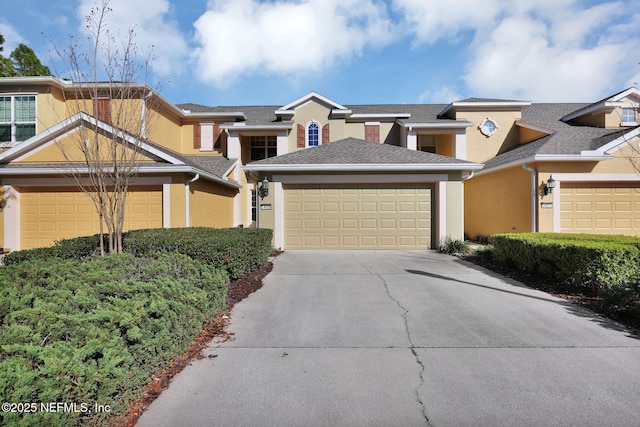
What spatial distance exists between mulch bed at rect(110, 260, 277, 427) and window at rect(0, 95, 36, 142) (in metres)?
14.7

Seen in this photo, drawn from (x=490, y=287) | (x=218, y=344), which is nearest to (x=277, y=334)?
(x=218, y=344)

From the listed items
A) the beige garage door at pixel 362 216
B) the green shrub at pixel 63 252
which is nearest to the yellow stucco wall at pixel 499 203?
the beige garage door at pixel 362 216

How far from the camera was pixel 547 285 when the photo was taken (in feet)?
22.3

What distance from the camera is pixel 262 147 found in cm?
1881

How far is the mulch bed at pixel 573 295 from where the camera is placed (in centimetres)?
485

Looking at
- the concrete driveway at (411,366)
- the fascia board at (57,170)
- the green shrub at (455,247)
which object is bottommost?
the concrete driveway at (411,366)

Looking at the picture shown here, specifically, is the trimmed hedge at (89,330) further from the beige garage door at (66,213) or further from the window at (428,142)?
the window at (428,142)

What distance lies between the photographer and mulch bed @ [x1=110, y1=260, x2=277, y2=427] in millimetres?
2691

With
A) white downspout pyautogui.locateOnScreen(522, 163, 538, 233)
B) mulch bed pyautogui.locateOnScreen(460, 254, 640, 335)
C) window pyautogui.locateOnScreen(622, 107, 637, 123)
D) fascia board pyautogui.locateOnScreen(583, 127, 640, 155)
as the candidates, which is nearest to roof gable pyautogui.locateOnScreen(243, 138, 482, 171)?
white downspout pyautogui.locateOnScreen(522, 163, 538, 233)

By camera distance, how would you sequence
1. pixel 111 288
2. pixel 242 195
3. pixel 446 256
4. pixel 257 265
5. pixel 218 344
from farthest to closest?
pixel 242 195, pixel 446 256, pixel 257 265, pixel 218 344, pixel 111 288

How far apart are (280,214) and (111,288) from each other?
8283mm

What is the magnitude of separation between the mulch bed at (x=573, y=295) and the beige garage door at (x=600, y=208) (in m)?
5.13

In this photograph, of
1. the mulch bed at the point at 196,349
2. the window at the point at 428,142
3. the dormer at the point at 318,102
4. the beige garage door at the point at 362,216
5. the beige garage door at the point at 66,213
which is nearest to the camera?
the mulch bed at the point at 196,349

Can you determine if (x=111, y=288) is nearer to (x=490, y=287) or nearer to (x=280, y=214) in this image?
(x=490, y=287)
